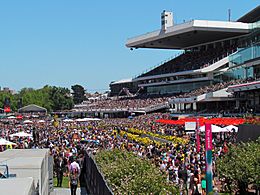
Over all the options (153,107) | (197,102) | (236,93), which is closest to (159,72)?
(153,107)

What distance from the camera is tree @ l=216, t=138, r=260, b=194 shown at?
14523mm

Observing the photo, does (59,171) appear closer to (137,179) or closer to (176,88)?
(137,179)

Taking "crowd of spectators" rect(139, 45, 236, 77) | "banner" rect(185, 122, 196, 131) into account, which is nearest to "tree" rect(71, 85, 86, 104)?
"crowd of spectators" rect(139, 45, 236, 77)

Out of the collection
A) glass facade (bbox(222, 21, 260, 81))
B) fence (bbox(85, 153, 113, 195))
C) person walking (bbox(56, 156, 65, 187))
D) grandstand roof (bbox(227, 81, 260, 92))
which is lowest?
person walking (bbox(56, 156, 65, 187))

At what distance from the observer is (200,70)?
76250 mm

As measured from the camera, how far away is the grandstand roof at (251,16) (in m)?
76.8

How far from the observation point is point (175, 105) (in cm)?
7619

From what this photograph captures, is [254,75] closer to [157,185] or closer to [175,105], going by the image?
[175,105]

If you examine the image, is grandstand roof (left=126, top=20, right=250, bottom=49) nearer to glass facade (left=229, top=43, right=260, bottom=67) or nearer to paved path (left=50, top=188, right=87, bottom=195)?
glass facade (left=229, top=43, right=260, bottom=67)

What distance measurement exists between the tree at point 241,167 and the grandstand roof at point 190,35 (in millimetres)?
61911

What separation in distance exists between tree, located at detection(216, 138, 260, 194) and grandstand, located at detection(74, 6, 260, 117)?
35321 millimetres

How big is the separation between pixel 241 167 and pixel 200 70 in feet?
204

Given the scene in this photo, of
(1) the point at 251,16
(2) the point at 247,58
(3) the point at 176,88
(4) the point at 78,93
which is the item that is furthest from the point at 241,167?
(4) the point at 78,93

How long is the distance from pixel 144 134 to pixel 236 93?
20774 mm
